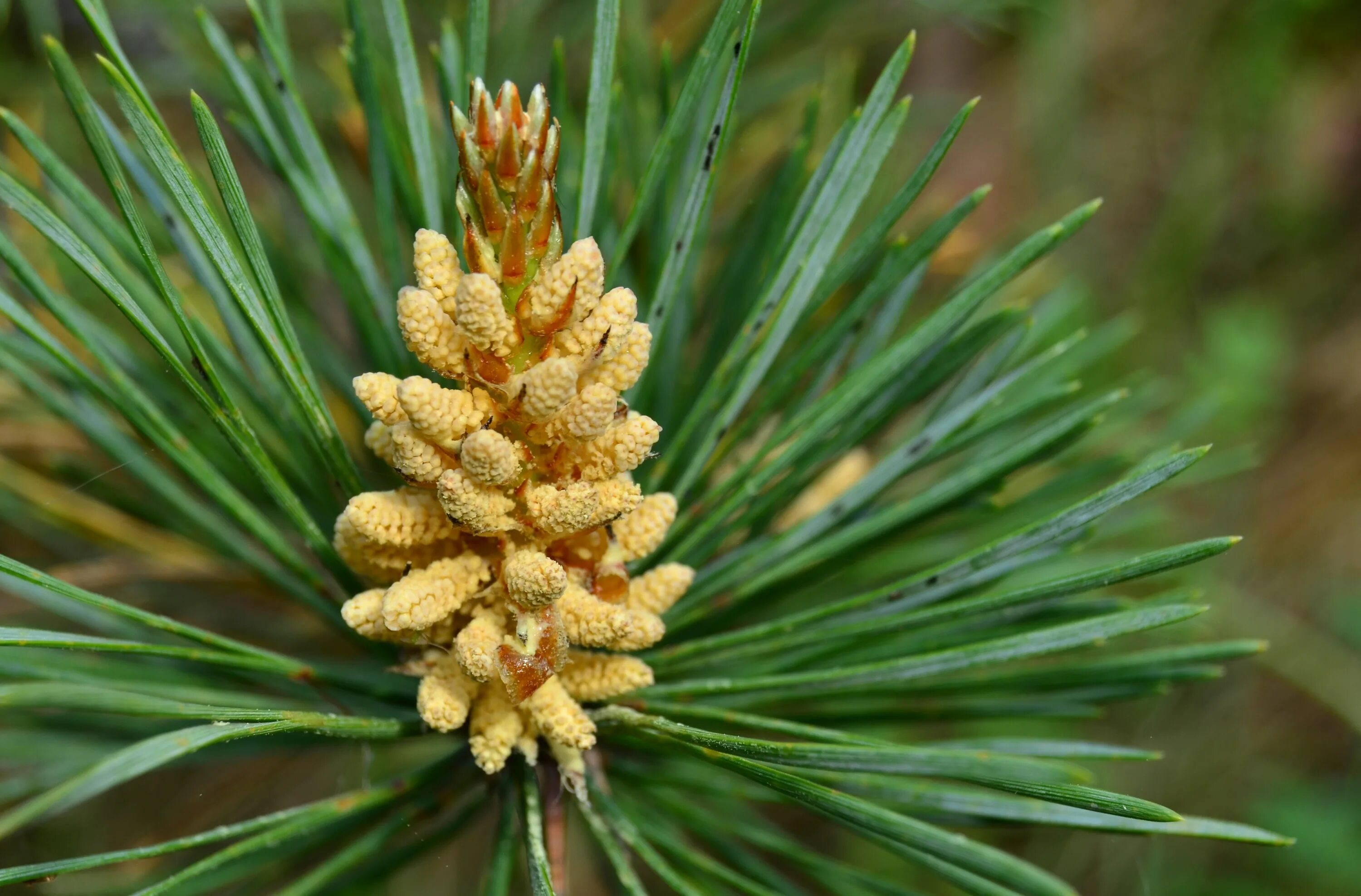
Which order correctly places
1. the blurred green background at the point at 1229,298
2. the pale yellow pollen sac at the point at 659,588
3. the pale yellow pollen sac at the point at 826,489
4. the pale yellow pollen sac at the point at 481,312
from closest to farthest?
the pale yellow pollen sac at the point at 481,312 < the pale yellow pollen sac at the point at 659,588 < the pale yellow pollen sac at the point at 826,489 < the blurred green background at the point at 1229,298

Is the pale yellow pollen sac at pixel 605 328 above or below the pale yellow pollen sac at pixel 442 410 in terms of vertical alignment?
above

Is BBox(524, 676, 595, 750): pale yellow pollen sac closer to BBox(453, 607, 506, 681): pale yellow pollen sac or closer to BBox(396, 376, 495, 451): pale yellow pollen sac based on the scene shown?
BBox(453, 607, 506, 681): pale yellow pollen sac

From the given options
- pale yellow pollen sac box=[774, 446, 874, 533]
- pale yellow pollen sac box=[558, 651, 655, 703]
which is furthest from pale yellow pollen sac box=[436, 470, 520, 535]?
pale yellow pollen sac box=[774, 446, 874, 533]

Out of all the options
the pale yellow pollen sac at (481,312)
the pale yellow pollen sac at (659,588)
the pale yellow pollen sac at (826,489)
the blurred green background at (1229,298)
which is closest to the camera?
the pale yellow pollen sac at (481,312)

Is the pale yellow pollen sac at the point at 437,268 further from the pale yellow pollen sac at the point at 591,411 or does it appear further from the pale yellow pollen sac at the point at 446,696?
the pale yellow pollen sac at the point at 446,696

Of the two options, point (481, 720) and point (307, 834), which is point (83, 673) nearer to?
point (307, 834)

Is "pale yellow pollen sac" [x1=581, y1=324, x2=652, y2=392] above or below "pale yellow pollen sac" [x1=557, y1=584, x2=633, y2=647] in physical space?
above

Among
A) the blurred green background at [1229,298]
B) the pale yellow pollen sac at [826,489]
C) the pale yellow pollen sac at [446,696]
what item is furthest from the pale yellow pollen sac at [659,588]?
the blurred green background at [1229,298]
